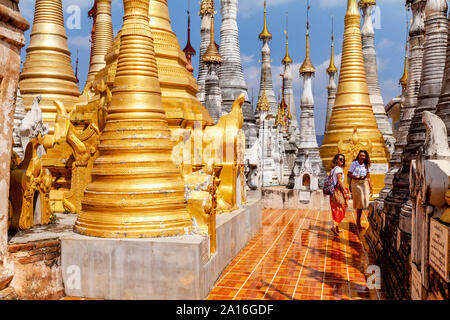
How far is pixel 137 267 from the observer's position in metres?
4.66

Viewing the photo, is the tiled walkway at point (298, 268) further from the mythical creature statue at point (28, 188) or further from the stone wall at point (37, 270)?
the mythical creature statue at point (28, 188)

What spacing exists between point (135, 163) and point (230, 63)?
11.3 metres

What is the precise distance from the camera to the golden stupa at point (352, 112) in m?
15.9

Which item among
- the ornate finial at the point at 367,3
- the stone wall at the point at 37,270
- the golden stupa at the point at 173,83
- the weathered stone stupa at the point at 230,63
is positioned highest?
the ornate finial at the point at 367,3

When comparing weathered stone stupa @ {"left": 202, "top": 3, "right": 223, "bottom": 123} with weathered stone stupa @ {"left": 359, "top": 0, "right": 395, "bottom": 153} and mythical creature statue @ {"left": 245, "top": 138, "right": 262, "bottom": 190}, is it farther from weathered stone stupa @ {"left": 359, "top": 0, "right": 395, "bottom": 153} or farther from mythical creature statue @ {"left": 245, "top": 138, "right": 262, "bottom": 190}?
weathered stone stupa @ {"left": 359, "top": 0, "right": 395, "bottom": 153}

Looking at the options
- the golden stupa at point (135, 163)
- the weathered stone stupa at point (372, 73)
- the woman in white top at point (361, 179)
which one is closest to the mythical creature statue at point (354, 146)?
the weathered stone stupa at point (372, 73)

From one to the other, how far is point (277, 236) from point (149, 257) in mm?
4772

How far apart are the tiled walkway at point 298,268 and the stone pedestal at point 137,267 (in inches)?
23.4

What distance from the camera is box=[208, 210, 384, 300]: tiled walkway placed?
203 inches

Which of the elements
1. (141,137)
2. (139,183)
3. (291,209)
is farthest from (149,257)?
(291,209)

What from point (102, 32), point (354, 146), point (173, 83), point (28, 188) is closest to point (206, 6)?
point (102, 32)

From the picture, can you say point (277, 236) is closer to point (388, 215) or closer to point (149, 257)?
point (388, 215)

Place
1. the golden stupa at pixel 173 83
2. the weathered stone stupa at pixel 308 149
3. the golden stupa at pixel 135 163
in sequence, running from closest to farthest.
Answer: the golden stupa at pixel 135 163 < the golden stupa at pixel 173 83 < the weathered stone stupa at pixel 308 149

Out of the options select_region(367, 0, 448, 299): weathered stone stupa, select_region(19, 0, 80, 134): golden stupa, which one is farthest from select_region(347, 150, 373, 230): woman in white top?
select_region(19, 0, 80, 134): golden stupa
